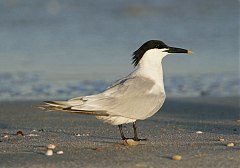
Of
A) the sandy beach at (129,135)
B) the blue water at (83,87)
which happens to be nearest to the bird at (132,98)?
the sandy beach at (129,135)

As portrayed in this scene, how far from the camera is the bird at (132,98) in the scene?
550 centimetres

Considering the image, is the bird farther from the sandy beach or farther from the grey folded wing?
the sandy beach

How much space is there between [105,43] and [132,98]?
8.63 meters

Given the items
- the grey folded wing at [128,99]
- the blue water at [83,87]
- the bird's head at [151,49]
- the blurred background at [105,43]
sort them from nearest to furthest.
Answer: the grey folded wing at [128,99], the bird's head at [151,49], the blue water at [83,87], the blurred background at [105,43]

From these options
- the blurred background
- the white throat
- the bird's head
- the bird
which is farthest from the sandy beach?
the blurred background

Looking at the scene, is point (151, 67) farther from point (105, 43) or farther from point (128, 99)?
point (105, 43)

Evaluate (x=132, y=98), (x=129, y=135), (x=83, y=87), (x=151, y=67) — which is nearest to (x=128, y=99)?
(x=132, y=98)

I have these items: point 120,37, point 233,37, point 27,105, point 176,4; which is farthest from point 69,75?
point 176,4

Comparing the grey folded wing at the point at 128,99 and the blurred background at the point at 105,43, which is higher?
the blurred background at the point at 105,43

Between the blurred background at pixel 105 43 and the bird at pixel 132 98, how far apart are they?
346 centimetres

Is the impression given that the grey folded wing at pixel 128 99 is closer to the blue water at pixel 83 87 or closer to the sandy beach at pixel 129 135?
the sandy beach at pixel 129 135

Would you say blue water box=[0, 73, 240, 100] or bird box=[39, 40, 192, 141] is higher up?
blue water box=[0, 73, 240, 100]

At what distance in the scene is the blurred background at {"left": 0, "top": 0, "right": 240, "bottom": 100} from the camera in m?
10.5

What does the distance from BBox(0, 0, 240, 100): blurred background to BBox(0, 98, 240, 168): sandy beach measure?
138cm
